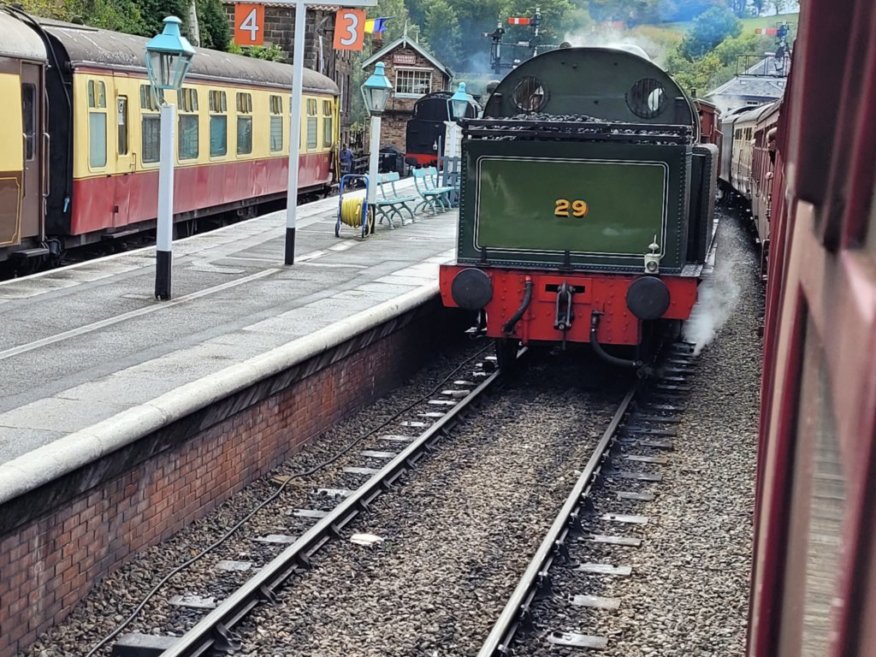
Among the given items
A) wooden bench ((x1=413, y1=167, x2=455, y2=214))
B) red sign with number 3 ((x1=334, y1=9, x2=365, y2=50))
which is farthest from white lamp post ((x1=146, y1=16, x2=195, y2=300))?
wooden bench ((x1=413, y1=167, x2=455, y2=214))

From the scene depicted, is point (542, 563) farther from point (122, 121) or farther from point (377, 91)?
point (377, 91)

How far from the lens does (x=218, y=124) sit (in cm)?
2114

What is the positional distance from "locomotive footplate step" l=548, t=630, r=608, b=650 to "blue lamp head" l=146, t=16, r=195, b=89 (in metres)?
8.25

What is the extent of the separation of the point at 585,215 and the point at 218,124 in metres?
11.0

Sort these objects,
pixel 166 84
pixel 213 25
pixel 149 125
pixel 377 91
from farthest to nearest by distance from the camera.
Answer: pixel 213 25 < pixel 377 91 < pixel 149 125 < pixel 166 84

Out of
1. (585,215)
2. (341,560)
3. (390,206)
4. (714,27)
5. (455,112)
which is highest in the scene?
(714,27)

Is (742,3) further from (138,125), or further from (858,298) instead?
(858,298)

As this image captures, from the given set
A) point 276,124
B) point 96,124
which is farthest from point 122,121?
point 276,124

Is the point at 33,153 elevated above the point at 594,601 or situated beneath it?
elevated above

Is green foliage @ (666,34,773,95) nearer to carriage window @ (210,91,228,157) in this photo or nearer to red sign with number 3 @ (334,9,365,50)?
red sign with number 3 @ (334,9,365,50)

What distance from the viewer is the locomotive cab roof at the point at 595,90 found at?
1207 centimetres

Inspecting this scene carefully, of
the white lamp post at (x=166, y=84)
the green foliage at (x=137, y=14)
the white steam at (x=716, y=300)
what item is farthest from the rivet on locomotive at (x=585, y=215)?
the green foliage at (x=137, y=14)

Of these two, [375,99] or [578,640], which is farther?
[375,99]

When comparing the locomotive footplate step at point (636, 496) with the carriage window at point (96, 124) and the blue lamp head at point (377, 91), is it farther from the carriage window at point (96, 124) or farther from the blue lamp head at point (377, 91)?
the blue lamp head at point (377, 91)
